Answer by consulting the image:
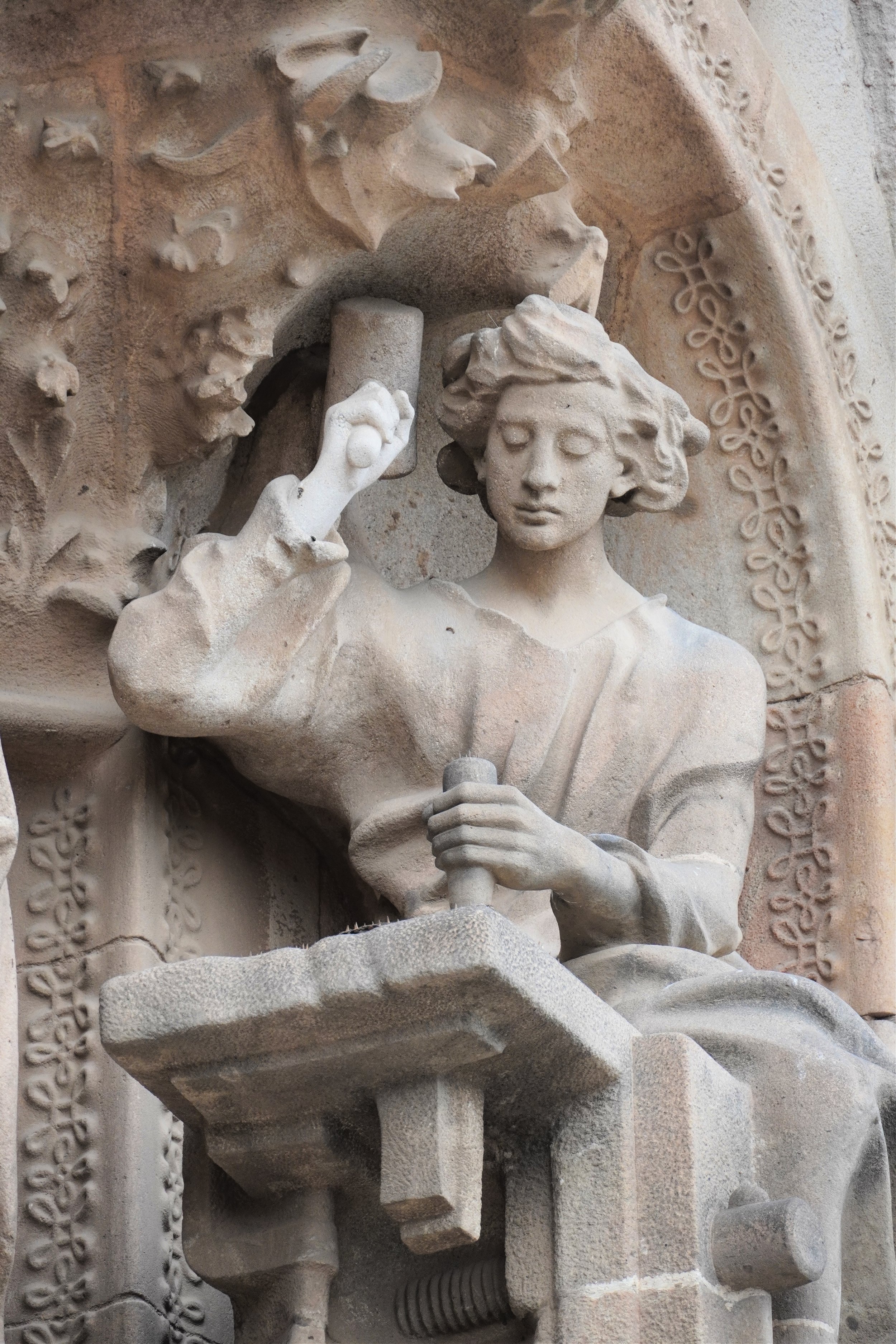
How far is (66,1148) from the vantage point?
3.93 m

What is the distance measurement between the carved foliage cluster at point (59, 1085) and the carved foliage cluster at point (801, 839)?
3.81 feet

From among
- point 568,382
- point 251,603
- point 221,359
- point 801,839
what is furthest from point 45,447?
point 801,839

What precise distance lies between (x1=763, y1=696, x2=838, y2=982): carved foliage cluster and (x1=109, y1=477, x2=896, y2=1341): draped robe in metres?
0.43

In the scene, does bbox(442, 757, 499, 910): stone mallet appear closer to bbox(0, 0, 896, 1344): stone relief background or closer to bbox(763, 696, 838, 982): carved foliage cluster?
bbox(0, 0, 896, 1344): stone relief background

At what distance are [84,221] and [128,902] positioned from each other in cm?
100

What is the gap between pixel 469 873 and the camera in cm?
341

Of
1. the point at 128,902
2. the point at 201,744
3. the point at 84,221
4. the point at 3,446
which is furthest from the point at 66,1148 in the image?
the point at 84,221

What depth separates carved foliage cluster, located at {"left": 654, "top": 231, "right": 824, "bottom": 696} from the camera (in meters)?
4.62

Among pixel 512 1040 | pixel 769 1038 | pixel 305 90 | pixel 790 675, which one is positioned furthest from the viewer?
pixel 790 675

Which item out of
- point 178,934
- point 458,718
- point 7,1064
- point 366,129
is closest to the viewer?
point 7,1064

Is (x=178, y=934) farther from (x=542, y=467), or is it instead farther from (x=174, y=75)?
(x=174, y=75)

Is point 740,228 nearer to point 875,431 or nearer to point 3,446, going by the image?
point 875,431

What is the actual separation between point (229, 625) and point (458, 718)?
1.33 ft

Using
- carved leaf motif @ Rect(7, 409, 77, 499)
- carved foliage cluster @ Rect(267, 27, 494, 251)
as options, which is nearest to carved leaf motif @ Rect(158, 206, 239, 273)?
carved foliage cluster @ Rect(267, 27, 494, 251)
